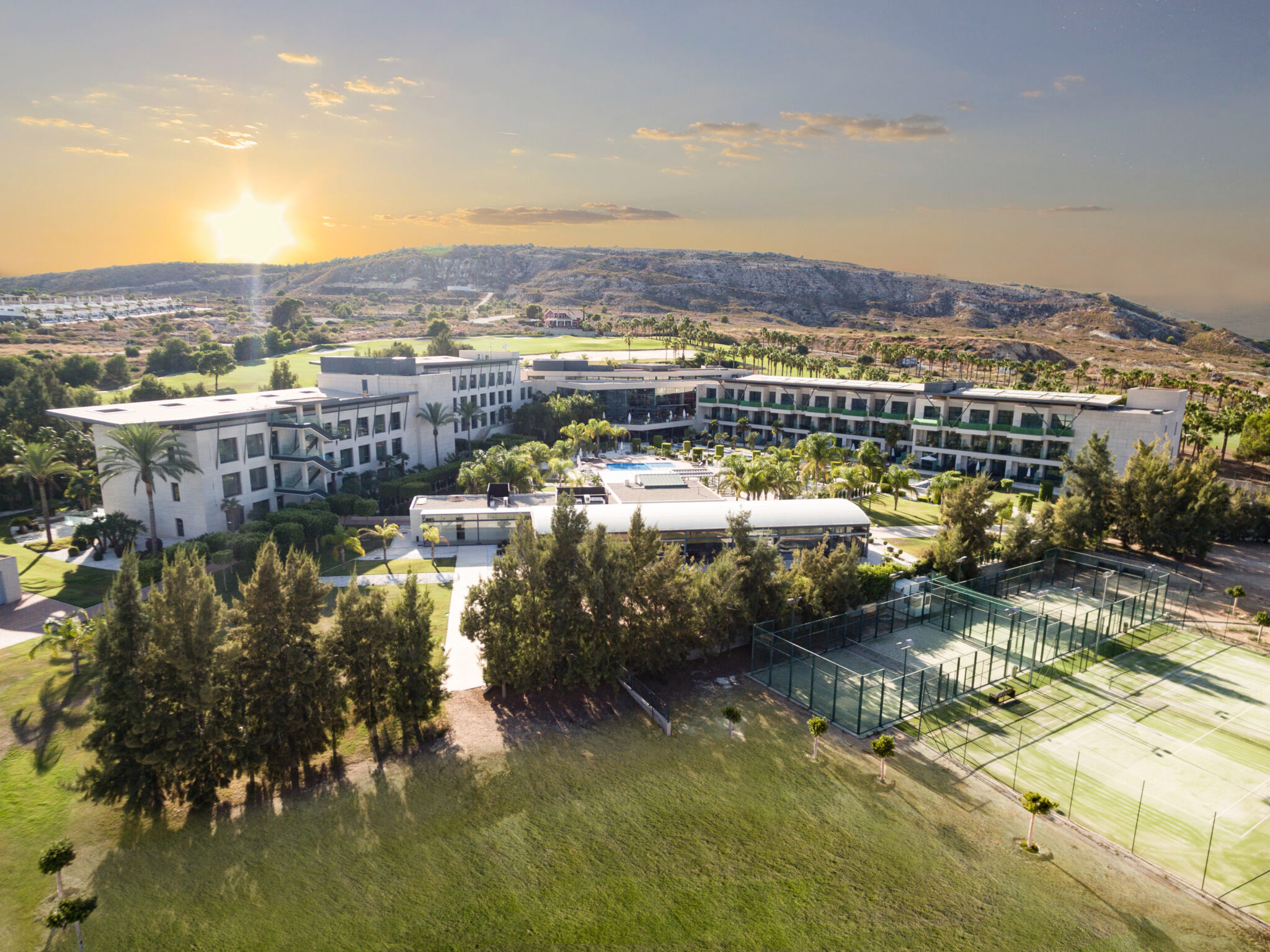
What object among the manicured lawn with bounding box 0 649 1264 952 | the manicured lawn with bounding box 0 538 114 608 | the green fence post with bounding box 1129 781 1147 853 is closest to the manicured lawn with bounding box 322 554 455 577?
the manicured lawn with bounding box 0 538 114 608

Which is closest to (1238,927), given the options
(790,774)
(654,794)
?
(790,774)

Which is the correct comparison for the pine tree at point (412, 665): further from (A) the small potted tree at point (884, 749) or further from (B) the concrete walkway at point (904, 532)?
(B) the concrete walkway at point (904, 532)

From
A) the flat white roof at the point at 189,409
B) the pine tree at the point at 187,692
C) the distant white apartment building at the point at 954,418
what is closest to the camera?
the pine tree at the point at 187,692

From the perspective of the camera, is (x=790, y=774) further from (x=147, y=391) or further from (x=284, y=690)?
(x=147, y=391)

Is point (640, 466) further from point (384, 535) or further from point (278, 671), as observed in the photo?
point (278, 671)

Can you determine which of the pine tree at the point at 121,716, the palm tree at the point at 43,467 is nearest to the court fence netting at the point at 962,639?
the pine tree at the point at 121,716

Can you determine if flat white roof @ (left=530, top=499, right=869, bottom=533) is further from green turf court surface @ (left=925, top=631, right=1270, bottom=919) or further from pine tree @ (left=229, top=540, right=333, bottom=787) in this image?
pine tree @ (left=229, top=540, right=333, bottom=787)
